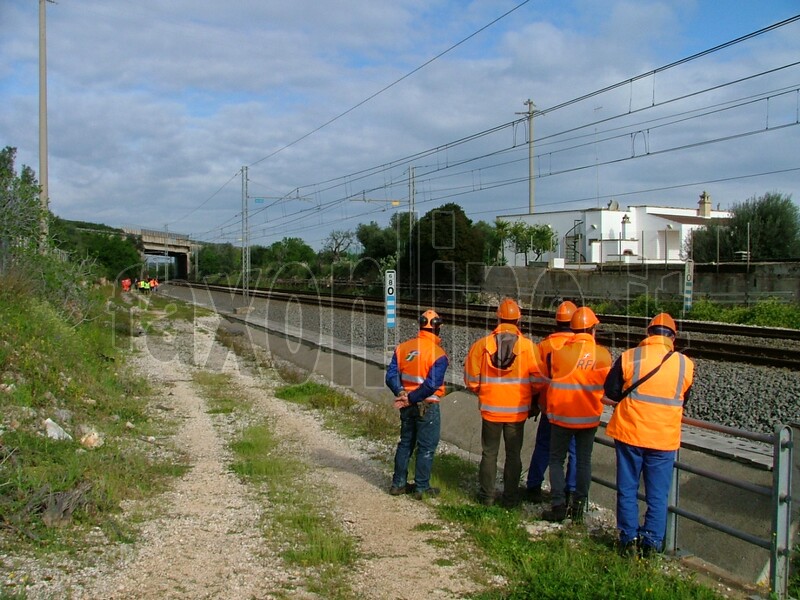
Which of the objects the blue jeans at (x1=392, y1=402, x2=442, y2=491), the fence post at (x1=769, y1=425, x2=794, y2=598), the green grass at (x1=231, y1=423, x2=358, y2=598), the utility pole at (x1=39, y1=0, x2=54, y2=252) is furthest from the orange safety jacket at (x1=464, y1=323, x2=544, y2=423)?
the utility pole at (x1=39, y1=0, x2=54, y2=252)

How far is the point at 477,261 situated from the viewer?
49344 mm

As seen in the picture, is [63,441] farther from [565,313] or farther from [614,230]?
[614,230]

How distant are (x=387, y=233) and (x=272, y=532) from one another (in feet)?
229

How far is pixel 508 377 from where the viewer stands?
267 inches

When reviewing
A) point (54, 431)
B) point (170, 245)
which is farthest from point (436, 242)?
point (170, 245)

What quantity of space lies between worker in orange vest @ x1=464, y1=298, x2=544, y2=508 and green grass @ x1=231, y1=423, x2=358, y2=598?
5.51 feet

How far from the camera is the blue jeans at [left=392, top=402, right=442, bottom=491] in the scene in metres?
7.30

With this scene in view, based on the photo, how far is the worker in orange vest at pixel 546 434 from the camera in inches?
264

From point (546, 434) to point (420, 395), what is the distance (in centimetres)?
130

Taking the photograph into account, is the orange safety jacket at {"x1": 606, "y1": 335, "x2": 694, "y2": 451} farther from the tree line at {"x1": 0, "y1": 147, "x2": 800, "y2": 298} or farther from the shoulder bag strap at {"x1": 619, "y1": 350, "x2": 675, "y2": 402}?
the tree line at {"x1": 0, "y1": 147, "x2": 800, "y2": 298}

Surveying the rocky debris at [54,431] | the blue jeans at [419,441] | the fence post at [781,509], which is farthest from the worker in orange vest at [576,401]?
the rocky debris at [54,431]

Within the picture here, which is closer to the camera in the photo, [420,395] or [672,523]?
[672,523]

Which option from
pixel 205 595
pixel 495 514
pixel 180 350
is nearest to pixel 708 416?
pixel 495 514

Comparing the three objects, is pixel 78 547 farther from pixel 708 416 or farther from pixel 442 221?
pixel 442 221
